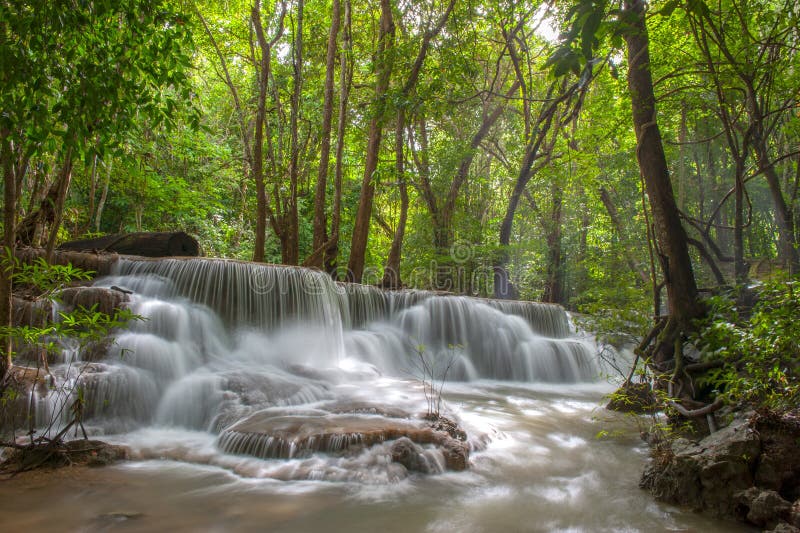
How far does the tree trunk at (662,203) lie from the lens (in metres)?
5.38

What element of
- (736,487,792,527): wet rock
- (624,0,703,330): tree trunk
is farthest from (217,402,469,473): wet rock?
(624,0,703,330): tree trunk

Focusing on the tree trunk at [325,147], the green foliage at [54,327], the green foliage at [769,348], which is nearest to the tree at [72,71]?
the green foliage at [54,327]

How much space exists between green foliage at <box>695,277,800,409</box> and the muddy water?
1127 millimetres

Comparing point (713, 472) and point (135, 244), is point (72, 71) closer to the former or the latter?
point (713, 472)

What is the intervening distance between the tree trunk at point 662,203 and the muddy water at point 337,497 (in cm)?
A: 175

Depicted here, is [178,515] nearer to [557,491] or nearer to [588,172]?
[557,491]

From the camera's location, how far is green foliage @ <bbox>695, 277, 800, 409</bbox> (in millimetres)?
3469

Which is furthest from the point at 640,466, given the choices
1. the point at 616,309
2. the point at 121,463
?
the point at 121,463

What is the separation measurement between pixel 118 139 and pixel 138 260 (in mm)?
5095

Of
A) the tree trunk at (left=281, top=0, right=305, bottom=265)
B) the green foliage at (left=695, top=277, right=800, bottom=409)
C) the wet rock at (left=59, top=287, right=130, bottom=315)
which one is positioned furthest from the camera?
the tree trunk at (left=281, top=0, right=305, bottom=265)

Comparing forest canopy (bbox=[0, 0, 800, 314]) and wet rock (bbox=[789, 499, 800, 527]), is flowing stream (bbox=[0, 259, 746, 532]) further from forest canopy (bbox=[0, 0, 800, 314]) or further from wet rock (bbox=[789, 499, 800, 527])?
forest canopy (bbox=[0, 0, 800, 314])

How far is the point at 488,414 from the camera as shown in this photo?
6.39 m

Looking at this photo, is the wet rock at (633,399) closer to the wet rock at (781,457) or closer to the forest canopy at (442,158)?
the forest canopy at (442,158)

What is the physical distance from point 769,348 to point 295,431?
156 inches
